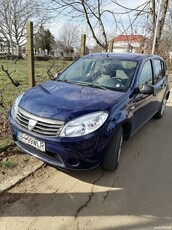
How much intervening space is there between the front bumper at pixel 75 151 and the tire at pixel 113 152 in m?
0.19

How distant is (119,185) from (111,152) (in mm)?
457

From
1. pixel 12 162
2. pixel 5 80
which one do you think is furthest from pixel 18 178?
pixel 5 80

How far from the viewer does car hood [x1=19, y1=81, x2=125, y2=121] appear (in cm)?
264

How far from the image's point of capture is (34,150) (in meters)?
2.83

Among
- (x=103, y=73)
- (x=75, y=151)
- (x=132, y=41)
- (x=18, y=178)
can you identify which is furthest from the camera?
(x=132, y=41)

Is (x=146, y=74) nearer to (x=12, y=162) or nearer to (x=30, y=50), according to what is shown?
(x=30, y=50)

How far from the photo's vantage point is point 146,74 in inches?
163

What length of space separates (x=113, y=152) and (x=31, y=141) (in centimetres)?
108

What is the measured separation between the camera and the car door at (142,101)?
3.50m

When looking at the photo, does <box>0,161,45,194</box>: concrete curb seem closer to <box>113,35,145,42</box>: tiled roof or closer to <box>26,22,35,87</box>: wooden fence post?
<box>26,22,35,87</box>: wooden fence post

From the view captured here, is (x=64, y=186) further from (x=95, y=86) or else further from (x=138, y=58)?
(x=138, y=58)

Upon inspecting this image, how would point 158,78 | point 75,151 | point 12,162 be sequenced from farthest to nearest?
1. point 158,78
2. point 12,162
3. point 75,151

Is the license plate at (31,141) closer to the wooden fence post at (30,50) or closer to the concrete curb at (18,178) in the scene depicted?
the concrete curb at (18,178)

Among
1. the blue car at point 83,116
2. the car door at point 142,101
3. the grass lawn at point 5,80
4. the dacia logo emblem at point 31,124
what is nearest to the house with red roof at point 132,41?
the grass lawn at point 5,80
